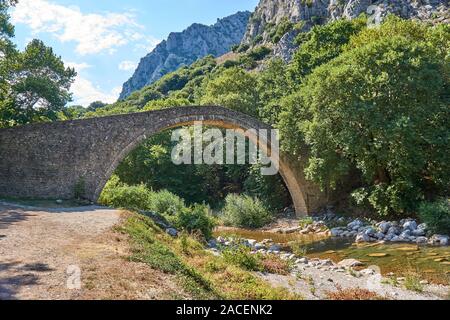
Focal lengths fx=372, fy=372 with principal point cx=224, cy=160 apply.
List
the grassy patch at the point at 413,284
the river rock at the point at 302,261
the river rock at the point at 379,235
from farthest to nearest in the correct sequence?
the river rock at the point at 379,235
the river rock at the point at 302,261
the grassy patch at the point at 413,284

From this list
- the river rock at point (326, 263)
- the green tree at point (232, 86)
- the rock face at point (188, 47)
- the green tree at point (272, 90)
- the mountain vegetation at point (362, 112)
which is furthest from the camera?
the rock face at point (188, 47)

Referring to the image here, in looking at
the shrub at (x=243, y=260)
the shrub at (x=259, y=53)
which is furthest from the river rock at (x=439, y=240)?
the shrub at (x=259, y=53)

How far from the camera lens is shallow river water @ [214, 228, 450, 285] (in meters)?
9.25

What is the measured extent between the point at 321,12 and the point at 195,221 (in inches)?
2603

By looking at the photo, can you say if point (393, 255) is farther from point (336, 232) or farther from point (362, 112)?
point (362, 112)

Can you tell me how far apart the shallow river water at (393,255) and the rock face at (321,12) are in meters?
28.2

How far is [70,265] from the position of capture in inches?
254

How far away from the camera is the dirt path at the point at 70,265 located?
5203 mm

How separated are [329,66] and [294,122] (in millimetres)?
3357

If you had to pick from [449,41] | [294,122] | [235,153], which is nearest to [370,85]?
[294,122]

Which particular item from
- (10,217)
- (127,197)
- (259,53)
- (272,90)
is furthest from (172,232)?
(259,53)

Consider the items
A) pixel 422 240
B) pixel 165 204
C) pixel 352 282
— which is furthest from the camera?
pixel 165 204

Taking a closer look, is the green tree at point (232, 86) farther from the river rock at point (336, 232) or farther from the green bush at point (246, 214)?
the river rock at point (336, 232)
